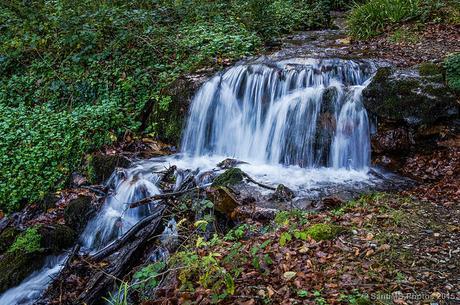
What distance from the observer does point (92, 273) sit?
16.2 feet

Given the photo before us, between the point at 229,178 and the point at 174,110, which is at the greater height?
the point at 174,110

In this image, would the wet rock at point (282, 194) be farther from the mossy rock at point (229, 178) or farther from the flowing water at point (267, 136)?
the mossy rock at point (229, 178)

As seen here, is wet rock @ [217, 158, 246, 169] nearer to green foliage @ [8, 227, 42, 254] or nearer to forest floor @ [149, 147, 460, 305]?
forest floor @ [149, 147, 460, 305]

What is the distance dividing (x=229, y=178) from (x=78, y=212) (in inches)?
101

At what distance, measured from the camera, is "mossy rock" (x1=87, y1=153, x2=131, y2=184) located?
7465 millimetres

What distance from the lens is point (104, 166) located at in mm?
7512

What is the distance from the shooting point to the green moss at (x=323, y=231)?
3.94 m

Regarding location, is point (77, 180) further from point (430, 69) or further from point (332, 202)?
point (430, 69)

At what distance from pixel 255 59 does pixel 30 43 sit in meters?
6.36

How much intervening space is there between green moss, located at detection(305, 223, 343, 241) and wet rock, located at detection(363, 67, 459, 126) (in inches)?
130

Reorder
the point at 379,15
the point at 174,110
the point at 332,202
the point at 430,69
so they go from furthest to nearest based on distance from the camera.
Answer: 1. the point at 379,15
2. the point at 174,110
3. the point at 430,69
4. the point at 332,202

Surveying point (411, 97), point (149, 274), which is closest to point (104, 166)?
point (149, 274)

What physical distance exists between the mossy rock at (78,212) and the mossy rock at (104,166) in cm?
90

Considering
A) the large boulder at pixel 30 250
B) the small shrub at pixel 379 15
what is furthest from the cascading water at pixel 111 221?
the small shrub at pixel 379 15
